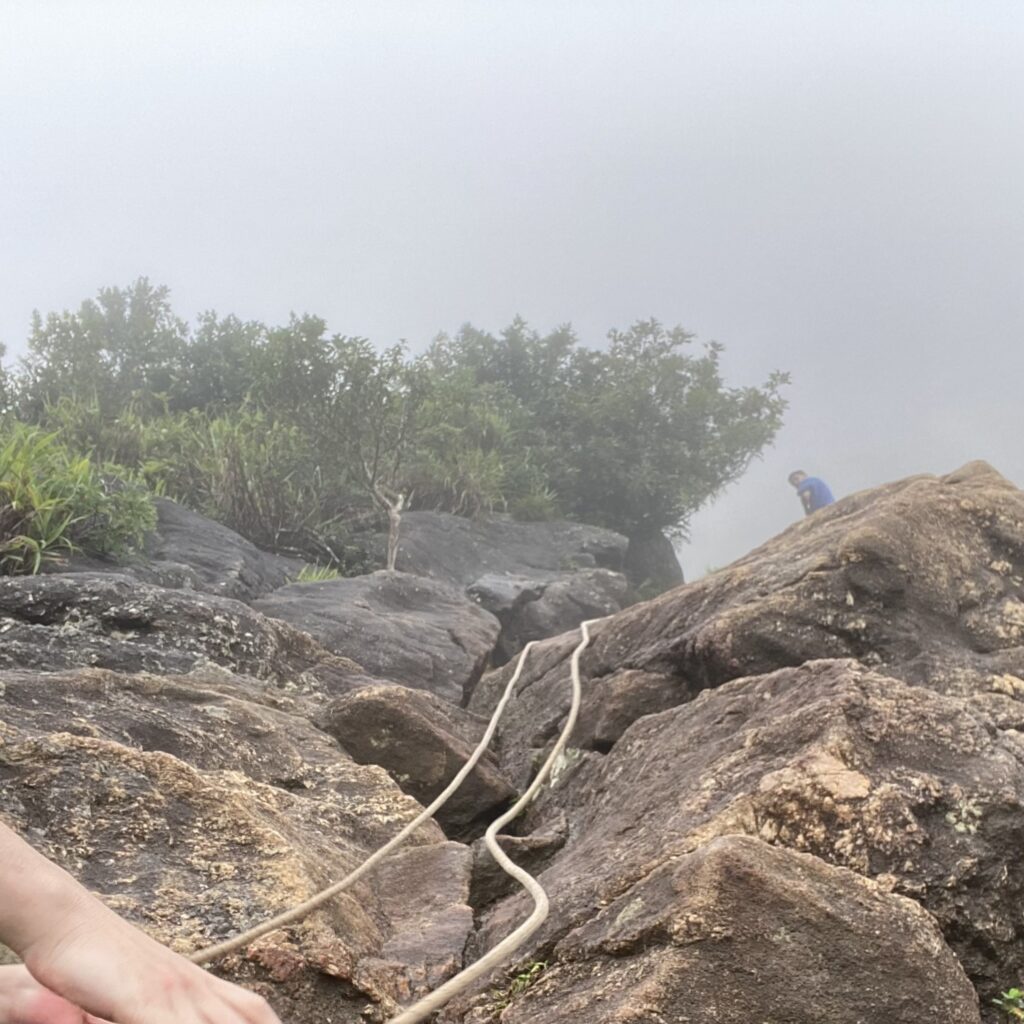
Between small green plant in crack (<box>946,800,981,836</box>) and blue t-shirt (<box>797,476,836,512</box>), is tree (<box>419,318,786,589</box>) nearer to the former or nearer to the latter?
blue t-shirt (<box>797,476,836,512</box>)

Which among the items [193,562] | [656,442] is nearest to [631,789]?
[193,562]

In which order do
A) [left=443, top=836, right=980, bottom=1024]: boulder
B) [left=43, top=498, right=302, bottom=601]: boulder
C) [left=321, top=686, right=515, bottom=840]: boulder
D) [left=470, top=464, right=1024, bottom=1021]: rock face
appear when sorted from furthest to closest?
[left=43, top=498, right=302, bottom=601]: boulder → [left=321, top=686, right=515, bottom=840]: boulder → [left=470, top=464, right=1024, bottom=1021]: rock face → [left=443, top=836, right=980, bottom=1024]: boulder

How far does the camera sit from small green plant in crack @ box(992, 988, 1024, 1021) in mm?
2188

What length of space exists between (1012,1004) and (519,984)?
1.10m

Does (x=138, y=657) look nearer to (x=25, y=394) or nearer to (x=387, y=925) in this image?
(x=387, y=925)

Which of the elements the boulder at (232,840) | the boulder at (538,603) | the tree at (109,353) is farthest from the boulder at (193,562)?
the tree at (109,353)

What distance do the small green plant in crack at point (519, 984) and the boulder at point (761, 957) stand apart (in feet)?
0.15

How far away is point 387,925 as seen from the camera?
2.60 metres

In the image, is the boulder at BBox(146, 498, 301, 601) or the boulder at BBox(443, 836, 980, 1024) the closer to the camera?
the boulder at BBox(443, 836, 980, 1024)

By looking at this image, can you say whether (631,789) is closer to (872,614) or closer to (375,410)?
(872,614)

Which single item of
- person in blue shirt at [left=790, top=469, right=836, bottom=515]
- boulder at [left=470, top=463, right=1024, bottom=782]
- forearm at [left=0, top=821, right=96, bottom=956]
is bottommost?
forearm at [left=0, top=821, right=96, bottom=956]

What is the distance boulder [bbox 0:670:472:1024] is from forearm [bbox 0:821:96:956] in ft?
2.64

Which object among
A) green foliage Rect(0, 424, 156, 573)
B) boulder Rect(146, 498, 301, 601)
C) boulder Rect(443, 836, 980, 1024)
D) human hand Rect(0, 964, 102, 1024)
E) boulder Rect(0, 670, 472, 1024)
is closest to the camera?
human hand Rect(0, 964, 102, 1024)

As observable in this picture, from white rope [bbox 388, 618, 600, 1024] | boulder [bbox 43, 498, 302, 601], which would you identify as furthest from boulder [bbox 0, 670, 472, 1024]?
boulder [bbox 43, 498, 302, 601]
